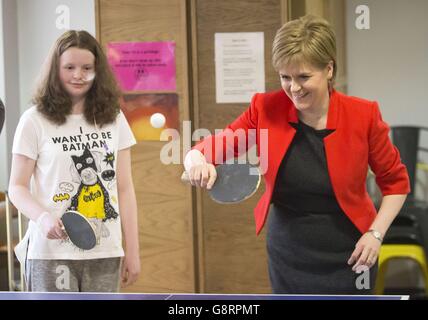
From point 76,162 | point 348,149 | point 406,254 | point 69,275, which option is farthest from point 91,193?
point 406,254

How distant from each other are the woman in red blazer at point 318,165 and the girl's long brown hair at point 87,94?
0.72ft

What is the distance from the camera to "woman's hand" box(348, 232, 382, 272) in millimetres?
1608

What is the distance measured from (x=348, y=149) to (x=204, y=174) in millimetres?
297

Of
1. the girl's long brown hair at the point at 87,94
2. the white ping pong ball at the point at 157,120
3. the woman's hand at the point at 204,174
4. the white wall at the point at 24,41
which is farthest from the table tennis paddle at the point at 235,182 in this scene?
the white wall at the point at 24,41

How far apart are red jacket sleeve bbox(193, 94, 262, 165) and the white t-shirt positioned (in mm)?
189

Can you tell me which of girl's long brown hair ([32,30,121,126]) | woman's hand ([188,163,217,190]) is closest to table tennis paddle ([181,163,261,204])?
woman's hand ([188,163,217,190])

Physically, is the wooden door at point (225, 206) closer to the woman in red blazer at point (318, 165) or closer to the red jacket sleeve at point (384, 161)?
the woman in red blazer at point (318, 165)

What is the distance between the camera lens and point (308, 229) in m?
1.60

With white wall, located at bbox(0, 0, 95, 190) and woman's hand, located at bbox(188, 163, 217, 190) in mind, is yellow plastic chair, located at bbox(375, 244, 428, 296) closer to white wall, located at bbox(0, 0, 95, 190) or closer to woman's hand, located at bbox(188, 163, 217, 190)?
woman's hand, located at bbox(188, 163, 217, 190)

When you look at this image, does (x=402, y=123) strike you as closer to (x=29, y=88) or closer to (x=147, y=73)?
(x=147, y=73)

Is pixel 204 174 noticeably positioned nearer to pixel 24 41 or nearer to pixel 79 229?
pixel 79 229

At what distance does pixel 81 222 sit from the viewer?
1660 millimetres

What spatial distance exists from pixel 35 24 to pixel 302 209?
0.70m
